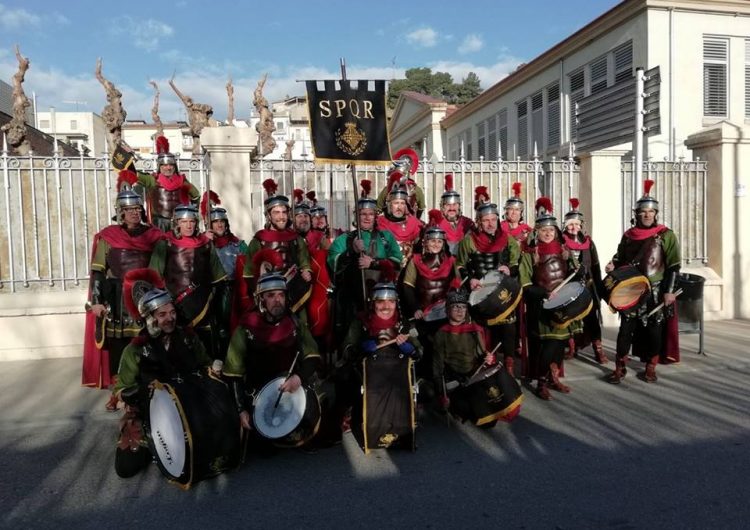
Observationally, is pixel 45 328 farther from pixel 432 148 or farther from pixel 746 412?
pixel 432 148

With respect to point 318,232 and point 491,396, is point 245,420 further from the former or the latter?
point 318,232

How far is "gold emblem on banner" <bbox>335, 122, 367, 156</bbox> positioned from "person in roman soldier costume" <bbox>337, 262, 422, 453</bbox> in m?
1.51

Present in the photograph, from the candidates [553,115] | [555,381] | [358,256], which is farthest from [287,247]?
[553,115]

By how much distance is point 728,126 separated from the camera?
967cm

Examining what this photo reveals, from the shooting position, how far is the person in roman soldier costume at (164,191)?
22.4ft

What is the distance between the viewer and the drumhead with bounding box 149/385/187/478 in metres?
3.68

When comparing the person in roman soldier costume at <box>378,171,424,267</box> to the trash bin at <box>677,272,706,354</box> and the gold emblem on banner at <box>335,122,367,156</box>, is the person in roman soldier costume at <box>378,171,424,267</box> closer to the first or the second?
the gold emblem on banner at <box>335,122,367,156</box>

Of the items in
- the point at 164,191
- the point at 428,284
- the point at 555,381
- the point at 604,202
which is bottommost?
the point at 555,381

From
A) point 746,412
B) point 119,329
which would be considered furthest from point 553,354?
point 119,329

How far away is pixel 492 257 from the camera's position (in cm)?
597

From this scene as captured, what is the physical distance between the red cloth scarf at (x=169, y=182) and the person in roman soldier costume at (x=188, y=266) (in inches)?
59.0

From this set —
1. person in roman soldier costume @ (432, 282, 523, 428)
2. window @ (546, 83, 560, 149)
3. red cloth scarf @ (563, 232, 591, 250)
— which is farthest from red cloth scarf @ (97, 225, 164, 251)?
window @ (546, 83, 560, 149)

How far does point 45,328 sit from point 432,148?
77.1 feet

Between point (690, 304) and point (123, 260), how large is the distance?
629 cm
